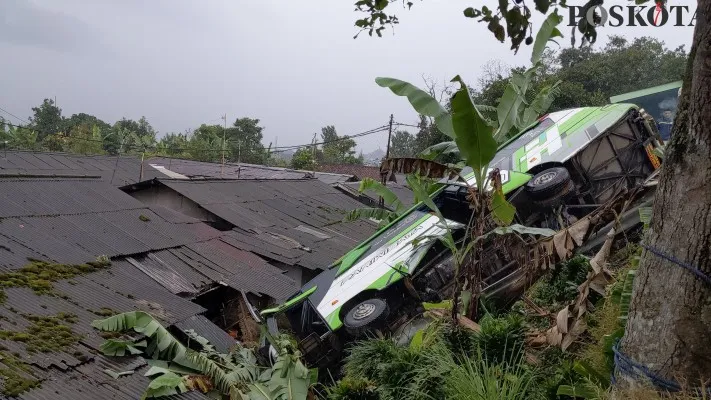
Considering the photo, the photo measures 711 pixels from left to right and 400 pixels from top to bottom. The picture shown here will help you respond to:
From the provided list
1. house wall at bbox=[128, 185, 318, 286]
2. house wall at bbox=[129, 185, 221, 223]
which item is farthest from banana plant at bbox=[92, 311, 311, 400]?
house wall at bbox=[129, 185, 221, 223]

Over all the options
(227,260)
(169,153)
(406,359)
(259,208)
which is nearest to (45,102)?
(169,153)

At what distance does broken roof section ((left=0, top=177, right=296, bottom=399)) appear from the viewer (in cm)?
534

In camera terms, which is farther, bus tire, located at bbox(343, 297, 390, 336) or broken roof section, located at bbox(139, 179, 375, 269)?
broken roof section, located at bbox(139, 179, 375, 269)


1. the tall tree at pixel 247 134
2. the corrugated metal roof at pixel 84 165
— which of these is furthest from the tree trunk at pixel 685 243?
the tall tree at pixel 247 134

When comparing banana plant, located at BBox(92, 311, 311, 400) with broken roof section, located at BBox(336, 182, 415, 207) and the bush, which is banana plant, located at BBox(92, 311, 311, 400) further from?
broken roof section, located at BBox(336, 182, 415, 207)

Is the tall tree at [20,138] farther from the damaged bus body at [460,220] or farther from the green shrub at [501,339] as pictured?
the green shrub at [501,339]

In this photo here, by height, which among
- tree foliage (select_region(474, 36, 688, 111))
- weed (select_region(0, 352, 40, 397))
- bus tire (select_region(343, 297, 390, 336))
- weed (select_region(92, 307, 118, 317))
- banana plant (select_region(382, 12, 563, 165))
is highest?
tree foliage (select_region(474, 36, 688, 111))

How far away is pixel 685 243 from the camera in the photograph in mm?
2881

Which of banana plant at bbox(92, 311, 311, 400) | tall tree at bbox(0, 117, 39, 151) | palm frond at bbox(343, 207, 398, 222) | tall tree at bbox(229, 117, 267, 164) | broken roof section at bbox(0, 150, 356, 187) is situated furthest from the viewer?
tall tree at bbox(229, 117, 267, 164)

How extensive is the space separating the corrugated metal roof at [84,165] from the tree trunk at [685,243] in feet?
52.4

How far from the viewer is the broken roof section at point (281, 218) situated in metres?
13.3

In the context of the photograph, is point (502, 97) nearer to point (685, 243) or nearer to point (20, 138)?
point (685, 243)

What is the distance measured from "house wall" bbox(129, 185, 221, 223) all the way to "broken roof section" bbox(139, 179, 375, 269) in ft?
0.45

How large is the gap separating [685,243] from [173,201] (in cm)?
1411
